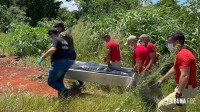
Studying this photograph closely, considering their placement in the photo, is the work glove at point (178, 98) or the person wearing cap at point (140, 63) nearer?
the work glove at point (178, 98)

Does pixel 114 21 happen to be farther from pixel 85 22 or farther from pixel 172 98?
pixel 172 98

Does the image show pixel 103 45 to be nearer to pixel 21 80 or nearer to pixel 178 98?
pixel 21 80

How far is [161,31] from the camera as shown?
10.2 metres

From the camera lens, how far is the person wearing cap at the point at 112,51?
8.80 metres

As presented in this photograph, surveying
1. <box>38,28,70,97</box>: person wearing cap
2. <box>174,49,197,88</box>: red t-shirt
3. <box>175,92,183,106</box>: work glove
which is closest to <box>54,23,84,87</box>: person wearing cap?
<box>38,28,70,97</box>: person wearing cap

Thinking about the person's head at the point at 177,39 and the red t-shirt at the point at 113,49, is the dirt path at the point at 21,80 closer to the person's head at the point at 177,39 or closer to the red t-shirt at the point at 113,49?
the red t-shirt at the point at 113,49

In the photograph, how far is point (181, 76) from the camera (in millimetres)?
4895

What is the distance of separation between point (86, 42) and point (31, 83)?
4.80m

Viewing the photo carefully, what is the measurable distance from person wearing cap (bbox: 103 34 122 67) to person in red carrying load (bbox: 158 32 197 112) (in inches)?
139

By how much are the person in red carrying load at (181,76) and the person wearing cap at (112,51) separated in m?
3.54

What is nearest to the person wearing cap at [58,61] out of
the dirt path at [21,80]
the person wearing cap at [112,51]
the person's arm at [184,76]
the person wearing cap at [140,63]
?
the dirt path at [21,80]

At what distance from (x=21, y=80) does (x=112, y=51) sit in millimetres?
2537

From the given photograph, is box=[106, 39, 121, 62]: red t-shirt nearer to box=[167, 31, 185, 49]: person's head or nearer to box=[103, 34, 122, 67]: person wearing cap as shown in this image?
box=[103, 34, 122, 67]: person wearing cap

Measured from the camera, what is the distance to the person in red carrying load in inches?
193
